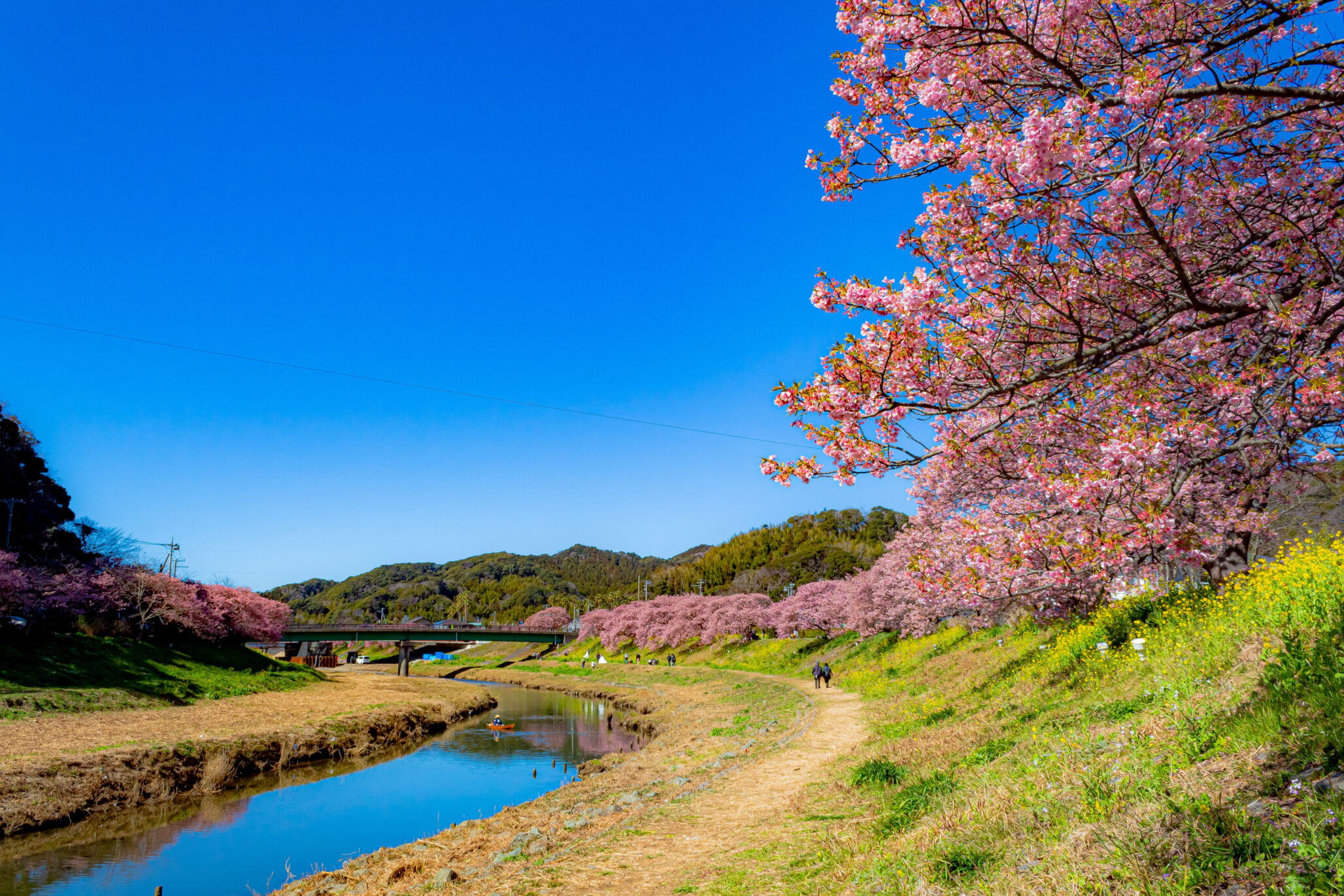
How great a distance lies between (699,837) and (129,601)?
47.4 m

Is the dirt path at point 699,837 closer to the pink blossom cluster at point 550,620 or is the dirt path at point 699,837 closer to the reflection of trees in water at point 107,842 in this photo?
the reflection of trees in water at point 107,842

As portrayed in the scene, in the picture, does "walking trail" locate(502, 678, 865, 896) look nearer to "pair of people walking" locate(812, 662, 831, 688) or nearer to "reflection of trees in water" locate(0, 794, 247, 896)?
"reflection of trees in water" locate(0, 794, 247, 896)

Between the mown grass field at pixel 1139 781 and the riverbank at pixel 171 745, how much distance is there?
18732 millimetres

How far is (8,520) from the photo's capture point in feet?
156

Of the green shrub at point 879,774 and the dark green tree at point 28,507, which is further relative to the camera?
the dark green tree at point 28,507

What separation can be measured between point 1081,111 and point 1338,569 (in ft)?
19.7

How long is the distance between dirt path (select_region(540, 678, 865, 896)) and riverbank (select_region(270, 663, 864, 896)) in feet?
0.08

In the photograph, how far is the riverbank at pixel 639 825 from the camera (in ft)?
29.2

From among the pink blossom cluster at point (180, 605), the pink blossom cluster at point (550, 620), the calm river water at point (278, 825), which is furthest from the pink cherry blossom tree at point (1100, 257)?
the pink blossom cluster at point (550, 620)

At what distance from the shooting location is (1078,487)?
737 cm

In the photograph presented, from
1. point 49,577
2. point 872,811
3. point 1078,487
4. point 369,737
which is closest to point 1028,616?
point 872,811

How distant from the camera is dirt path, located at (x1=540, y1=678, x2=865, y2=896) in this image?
833 centimetres

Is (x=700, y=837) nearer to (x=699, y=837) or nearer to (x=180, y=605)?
(x=699, y=837)

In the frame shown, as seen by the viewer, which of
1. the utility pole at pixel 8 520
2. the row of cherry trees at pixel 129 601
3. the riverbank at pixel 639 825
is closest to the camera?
the riverbank at pixel 639 825
